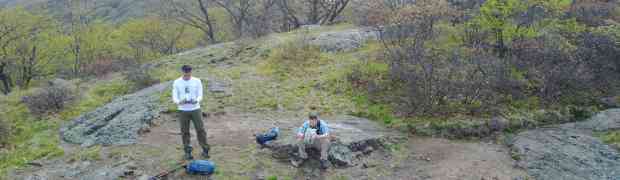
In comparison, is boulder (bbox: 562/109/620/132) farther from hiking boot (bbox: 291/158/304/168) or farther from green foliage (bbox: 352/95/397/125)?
hiking boot (bbox: 291/158/304/168)

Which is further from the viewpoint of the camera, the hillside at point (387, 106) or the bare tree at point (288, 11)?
the bare tree at point (288, 11)

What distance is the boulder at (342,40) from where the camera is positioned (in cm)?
1775

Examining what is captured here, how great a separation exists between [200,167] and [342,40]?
453 inches

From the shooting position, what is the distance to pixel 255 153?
9.05 m

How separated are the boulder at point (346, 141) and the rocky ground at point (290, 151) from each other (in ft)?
0.08

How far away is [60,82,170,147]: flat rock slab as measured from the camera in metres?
9.95

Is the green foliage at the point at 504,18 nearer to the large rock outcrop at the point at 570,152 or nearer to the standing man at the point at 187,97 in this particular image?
the large rock outcrop at the point at 570,152

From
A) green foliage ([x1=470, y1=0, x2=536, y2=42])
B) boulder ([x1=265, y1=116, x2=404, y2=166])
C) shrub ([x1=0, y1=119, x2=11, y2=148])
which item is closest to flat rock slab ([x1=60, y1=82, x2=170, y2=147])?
shrub ([x1=0, y1=119, x2=11, y2=148])

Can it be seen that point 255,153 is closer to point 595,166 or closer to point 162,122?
point 162,122

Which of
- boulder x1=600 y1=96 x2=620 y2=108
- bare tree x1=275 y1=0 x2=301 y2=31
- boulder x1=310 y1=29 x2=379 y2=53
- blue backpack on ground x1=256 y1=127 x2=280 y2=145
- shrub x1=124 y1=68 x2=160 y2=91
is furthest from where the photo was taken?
bare tree x1=275 y1=0 x2=301 y2=31

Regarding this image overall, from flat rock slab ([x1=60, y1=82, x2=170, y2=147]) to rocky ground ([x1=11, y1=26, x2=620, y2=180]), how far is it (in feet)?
0.09

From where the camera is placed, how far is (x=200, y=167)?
786 cm

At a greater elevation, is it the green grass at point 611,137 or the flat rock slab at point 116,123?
the flat rock slab at point 116,123

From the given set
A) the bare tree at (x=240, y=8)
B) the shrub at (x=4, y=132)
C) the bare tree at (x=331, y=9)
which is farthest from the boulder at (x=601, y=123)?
the bare tree at (x=240, y=8)
